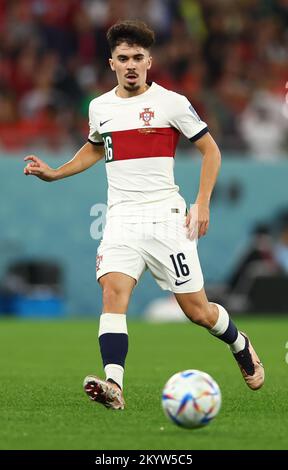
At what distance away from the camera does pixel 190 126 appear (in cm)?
790

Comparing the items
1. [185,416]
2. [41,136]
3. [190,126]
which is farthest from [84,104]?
[185,416]

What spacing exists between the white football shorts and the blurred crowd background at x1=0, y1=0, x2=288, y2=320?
10.9 meters

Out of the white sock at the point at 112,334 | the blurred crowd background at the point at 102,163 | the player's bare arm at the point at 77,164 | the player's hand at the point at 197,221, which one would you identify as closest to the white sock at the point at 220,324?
the player's hand at the point at 197,221

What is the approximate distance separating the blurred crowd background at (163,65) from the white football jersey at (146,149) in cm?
1098

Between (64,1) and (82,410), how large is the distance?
47.6 ft

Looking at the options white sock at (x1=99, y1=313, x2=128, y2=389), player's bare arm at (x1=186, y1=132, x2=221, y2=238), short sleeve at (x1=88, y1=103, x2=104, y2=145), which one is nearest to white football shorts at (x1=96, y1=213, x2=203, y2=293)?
player's bare arm at (x1=186, y1=132, x2=221, y2=238)

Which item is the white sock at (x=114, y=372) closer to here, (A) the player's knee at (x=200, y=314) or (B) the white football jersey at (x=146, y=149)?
(A) the player's knee at (x=200, y=314)

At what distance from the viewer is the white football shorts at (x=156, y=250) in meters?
7.80

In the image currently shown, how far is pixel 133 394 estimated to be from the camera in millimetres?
8562

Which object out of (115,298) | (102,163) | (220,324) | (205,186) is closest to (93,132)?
(205,186)

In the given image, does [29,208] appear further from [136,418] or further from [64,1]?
[136,418]

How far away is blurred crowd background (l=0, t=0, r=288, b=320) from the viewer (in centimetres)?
1933

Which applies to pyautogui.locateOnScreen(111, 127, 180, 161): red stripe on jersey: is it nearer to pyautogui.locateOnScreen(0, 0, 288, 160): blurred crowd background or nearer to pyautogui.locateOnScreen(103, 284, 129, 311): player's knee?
pyautogui.locateOnScreen(103, 284, 129, 311): player's knee

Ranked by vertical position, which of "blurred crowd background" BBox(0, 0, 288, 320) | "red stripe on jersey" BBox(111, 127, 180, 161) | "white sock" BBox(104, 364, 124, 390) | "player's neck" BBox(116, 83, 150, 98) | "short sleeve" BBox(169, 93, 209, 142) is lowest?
"white sock" BBox(104, 364, 124, 390)
